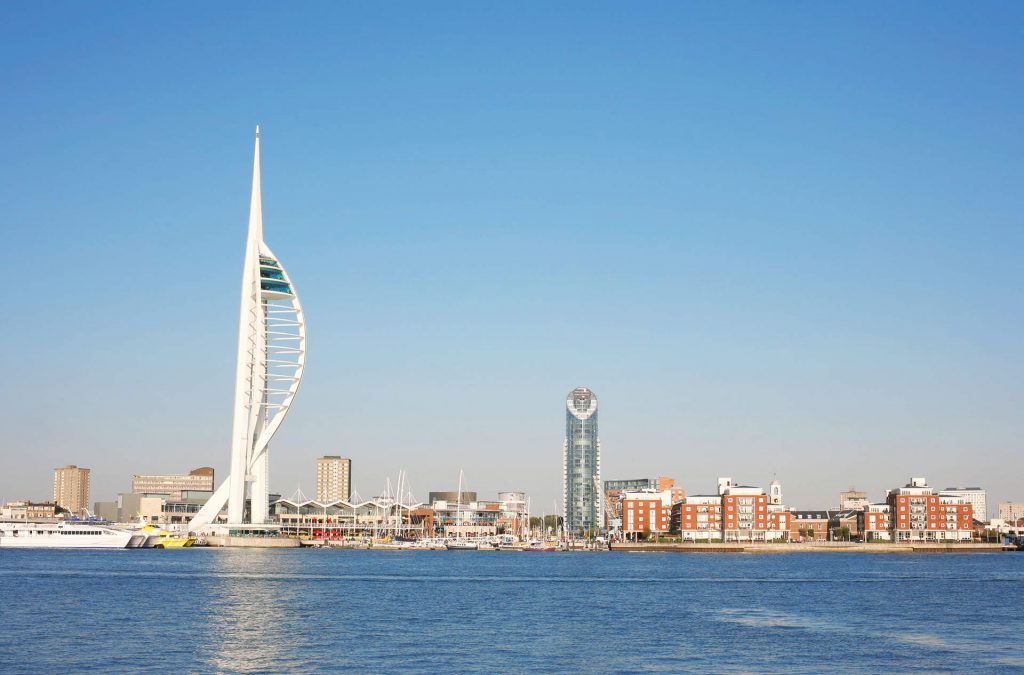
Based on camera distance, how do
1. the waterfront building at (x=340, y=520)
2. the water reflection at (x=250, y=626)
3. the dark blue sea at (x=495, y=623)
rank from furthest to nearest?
the waterfront building at (x=340, y=520), the dark blue sea at (x=495, y=623), the water reflection at (x=250, y=626)

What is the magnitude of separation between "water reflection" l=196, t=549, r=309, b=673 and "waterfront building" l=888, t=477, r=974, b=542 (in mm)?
105110

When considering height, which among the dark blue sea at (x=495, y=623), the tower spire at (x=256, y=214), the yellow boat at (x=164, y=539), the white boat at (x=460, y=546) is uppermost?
the tower spire at (x=256, y=214)

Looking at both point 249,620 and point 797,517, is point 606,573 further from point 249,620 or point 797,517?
point 797,517

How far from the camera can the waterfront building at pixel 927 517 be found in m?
156

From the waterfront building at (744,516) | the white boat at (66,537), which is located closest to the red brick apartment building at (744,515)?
the waterfront building at (744,516)

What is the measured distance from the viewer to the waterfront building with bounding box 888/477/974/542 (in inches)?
6152

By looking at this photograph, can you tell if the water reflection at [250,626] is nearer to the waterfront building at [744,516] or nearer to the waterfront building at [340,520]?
the waterfront building at [744,516]

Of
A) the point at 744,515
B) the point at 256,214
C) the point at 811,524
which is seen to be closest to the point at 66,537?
the point at 256,214

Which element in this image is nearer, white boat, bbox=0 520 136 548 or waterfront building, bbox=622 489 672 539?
white boat, bbox=0 520 136 548

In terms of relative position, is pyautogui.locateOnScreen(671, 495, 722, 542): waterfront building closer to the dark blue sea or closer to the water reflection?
the dark blue sea

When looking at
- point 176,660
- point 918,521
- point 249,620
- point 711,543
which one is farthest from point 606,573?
point 918,521

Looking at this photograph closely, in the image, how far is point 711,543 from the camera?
14800cm

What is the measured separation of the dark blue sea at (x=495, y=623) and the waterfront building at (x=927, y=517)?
82.1m

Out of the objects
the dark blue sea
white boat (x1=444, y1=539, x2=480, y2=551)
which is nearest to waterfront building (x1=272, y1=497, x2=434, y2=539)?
white boat (x1=444, y1=539, x2=480, y2=551)
